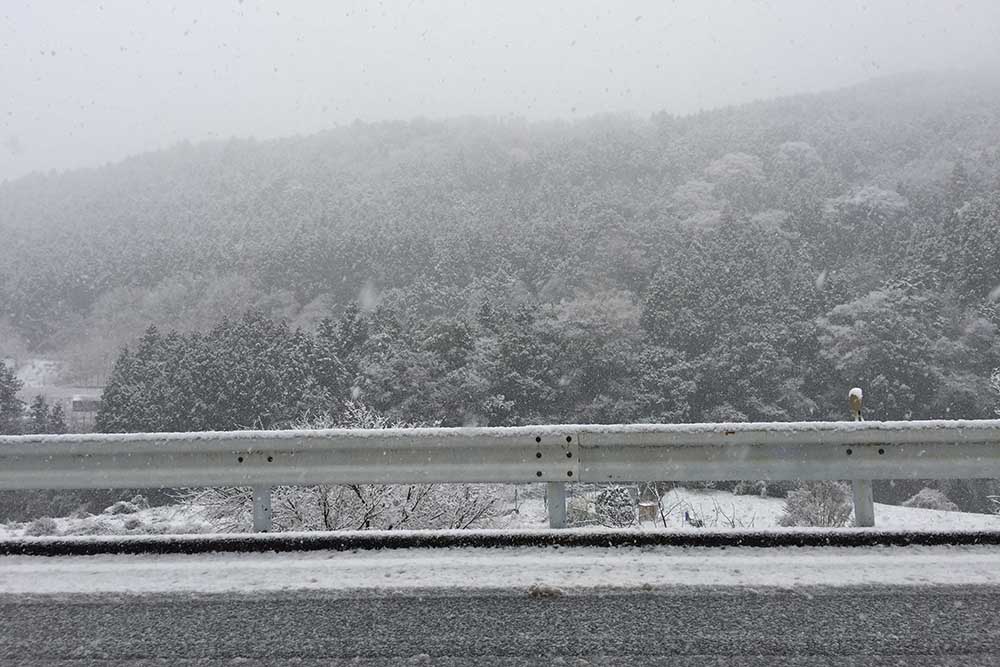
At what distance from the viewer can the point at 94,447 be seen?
4.27 metres

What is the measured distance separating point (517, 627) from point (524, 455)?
49.5 inches

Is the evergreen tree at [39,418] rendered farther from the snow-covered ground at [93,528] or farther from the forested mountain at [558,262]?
the snow-covered ground at [93,528]

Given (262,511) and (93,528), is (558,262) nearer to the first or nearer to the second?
(93,528)

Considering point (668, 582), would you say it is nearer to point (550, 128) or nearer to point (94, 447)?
point (94, 447)

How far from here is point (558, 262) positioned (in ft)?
264

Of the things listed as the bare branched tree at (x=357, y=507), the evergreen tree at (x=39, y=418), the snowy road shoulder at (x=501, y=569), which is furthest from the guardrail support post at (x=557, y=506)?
the evergreen tree at (x=39, y=418)

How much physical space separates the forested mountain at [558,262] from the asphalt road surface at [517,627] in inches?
1848

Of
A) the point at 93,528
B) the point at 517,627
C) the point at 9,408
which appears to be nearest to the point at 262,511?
the point at 517,627

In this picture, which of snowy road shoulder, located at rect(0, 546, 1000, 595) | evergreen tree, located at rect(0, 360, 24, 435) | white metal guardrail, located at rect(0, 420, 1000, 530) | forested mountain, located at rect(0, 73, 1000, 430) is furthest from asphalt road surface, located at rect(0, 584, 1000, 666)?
evergreen tree, located at rect(0, 360, 24, 435)

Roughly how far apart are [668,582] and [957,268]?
215 ft

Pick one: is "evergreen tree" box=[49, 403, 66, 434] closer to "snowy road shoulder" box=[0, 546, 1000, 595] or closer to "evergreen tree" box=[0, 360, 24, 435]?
"evergreen tree" box=[0, 360, 24, 435]

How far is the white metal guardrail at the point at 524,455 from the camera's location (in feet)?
13.4

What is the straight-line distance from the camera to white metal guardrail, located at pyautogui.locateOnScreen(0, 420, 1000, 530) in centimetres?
409

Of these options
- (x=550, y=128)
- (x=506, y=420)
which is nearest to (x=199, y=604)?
(x=506, y=420)
